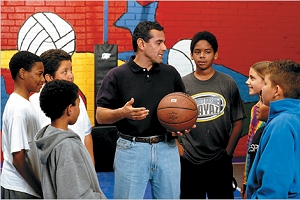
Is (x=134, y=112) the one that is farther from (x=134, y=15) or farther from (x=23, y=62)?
(x=134, y=15)

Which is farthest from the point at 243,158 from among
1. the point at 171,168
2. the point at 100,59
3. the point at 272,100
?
the point at 272,100

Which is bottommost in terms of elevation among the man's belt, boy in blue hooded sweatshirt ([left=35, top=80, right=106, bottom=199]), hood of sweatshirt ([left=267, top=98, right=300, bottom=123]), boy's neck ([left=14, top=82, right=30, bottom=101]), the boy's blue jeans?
the boy's blue jeans

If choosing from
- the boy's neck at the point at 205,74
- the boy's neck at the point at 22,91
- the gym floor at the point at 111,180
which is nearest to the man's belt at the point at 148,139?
the boy's neck at the point at 22,91

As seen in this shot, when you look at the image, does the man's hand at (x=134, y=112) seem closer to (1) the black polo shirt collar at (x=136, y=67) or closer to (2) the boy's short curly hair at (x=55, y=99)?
(1) the black polo shirt collar at (x=136, y=67)

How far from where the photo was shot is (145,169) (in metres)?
3.43

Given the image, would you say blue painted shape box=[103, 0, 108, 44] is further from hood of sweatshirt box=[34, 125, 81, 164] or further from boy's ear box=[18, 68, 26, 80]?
hood of sweatshirt box=[34, 125, 81, 164]

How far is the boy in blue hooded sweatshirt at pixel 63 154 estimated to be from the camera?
8.33 ft

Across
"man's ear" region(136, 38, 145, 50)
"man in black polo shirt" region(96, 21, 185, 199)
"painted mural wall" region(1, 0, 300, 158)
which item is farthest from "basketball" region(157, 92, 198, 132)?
"painted mural wall" region(1, 0, 300, 158)

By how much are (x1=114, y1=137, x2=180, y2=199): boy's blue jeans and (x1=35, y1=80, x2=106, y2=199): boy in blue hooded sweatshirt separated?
776 millimetres

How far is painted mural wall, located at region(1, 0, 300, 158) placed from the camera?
704 cm

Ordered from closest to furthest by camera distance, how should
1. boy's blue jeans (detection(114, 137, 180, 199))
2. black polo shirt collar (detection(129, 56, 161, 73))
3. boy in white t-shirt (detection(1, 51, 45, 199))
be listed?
boy in white t-shirt (detection(1, 51, 45, 199)) → boy's blue jeans (detection(114, 137, 180, 199)) → black polo shirt collar (detection(129, 56, 161, 73))

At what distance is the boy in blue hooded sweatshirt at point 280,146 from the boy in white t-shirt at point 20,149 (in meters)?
1.36

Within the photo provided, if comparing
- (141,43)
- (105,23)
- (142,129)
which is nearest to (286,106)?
(142,129)

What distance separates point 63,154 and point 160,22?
16.2ft
